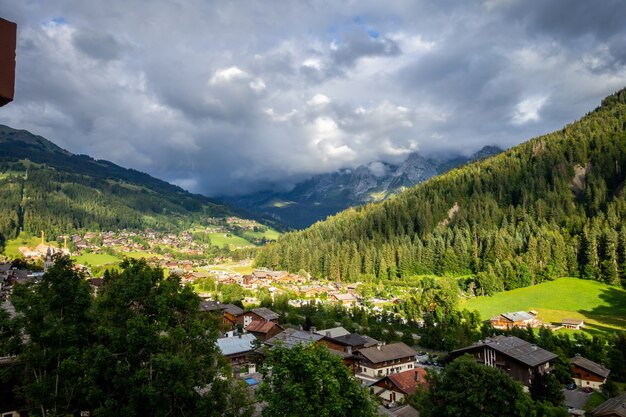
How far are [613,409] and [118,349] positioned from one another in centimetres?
3687

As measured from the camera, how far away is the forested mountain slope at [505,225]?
323 feet

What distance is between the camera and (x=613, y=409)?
32.3m

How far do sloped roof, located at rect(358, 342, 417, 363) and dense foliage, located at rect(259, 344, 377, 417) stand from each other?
30.7m

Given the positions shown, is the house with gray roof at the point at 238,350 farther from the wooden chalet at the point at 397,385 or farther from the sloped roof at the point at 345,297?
the sloped roof at the point at 345,297

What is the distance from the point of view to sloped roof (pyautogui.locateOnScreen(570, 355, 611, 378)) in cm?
4497

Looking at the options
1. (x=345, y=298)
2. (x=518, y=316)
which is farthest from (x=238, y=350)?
(x=518, y=316)

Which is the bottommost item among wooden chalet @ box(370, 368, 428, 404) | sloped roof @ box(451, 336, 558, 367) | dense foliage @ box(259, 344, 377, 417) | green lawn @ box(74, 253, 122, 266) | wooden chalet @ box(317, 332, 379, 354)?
wooden chalet @ box(370, 368, 428, 404)

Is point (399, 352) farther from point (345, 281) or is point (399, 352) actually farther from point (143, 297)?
point (345, 281)

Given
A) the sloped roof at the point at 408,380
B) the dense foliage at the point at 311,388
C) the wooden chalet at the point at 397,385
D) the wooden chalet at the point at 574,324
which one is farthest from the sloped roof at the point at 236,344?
the wooden chalet at the point at 574,324

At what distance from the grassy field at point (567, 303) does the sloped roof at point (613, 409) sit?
37137mm

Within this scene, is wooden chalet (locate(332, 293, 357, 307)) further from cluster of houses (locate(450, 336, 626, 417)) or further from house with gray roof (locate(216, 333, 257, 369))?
cluster of houses (locate(450, 336, 626, 417))

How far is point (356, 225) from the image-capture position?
161 meters

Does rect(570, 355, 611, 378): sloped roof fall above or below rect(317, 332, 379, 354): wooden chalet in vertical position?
below

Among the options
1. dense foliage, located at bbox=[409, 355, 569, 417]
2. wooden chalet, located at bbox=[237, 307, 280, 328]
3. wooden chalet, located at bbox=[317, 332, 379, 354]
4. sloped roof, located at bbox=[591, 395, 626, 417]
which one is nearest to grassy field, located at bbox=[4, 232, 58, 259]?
wooden chalet, located at bbox=[237, 307, 280, 328]
